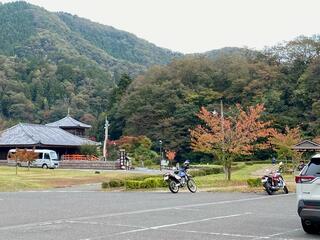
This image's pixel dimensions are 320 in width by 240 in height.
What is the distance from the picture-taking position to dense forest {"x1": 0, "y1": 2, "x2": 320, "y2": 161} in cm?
7056

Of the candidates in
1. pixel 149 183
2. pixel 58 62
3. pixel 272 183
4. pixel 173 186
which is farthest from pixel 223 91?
pixel 58 62

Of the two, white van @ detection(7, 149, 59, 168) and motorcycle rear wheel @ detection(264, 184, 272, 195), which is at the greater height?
white van @ detection(7, 149, 59, 168)

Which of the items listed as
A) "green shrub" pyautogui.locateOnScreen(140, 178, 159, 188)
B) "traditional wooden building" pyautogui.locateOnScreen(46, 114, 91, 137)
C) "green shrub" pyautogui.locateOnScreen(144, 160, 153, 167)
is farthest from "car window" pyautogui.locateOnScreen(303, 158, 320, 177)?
"traditional wooden building" pyautogui.locateOnScreen(46, 114, 91, 137)

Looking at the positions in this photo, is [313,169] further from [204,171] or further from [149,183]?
[204,171]

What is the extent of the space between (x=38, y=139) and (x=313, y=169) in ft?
171

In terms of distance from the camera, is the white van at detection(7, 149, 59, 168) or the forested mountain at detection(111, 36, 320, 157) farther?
the forested mountain at detection(111, 36, 320, 157)

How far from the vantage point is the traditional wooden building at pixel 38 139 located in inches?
2291

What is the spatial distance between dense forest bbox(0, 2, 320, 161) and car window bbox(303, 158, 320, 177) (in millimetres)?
55803

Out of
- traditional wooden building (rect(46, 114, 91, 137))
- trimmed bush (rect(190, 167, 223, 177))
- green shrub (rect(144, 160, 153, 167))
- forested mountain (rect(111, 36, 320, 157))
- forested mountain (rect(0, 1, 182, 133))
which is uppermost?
forested mountain (rect(0, 1, 182, 133))

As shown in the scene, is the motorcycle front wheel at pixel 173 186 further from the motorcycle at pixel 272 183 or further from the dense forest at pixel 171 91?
the dense forest at pixel 171 91

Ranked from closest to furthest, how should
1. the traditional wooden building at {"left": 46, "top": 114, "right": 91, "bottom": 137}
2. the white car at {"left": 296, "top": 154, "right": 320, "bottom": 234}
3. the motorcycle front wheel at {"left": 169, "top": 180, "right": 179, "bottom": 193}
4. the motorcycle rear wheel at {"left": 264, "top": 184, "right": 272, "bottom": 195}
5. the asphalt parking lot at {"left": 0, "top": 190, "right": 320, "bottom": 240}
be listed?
1. the white car at {"left": 296, "top": 154, "right": 320, "bottom": 234}
2. the asphalt parking lot at {"left": 0, "top": 190, "right": 320, "bottom": 240}
3. the motorcycle rear wheel at {"left": 264, "top": 184, "right": 272, "bottom": 195}
4. the motorcycle front wheel at {"left": 169, "top": 180, "right": 179, "bottom": 193}
5. the traditional wooden building at {"left": 46, "top": 114, "right": 91, "bottom": 137}

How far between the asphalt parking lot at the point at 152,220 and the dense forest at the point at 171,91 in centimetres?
5092

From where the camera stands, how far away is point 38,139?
58.6m

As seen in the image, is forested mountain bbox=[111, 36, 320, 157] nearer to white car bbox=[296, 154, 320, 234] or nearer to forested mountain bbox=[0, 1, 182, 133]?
forested mountain bbox=[0, 1, 182, 133]
